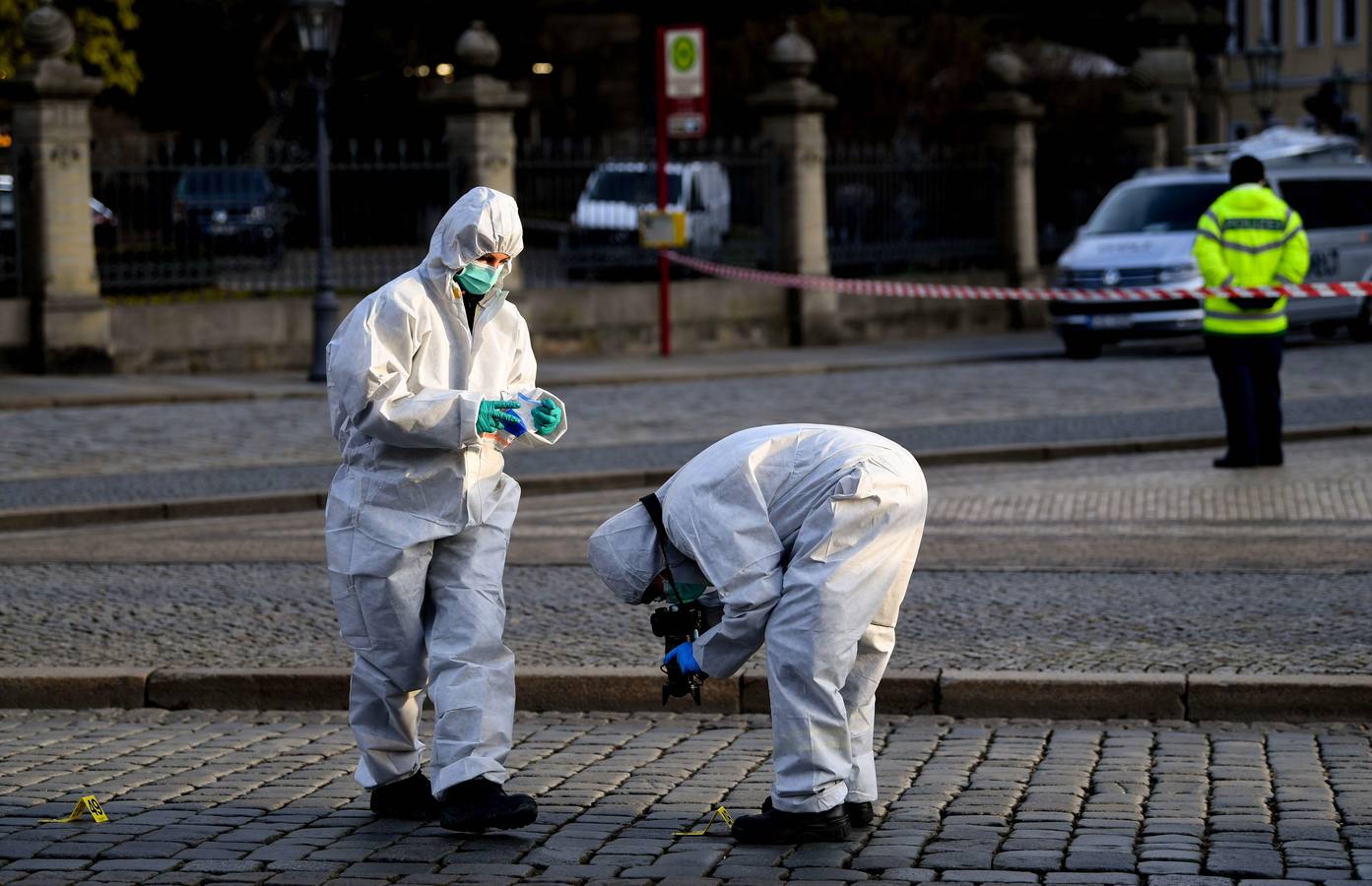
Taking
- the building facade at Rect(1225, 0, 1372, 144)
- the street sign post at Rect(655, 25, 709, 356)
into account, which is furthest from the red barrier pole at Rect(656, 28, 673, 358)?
the building facade at Rect(1225, 0, 1372, 144)

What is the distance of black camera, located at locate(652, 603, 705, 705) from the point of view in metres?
5.30

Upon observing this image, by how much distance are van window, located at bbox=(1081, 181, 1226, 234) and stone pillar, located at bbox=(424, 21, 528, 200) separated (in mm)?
6422

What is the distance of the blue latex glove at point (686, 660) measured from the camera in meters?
5.28

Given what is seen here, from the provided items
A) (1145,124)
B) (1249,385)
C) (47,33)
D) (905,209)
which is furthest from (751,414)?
(1145,124)

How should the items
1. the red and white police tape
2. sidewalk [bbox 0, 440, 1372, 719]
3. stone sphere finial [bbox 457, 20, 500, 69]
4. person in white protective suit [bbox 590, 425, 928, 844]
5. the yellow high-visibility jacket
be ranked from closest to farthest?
person in white protective suit [bbox 590, 425, 928, 844] → sidewalk [bbox 0, 440, 1372, 719] → the yellow high-visibility jacket → the red and white police tape → stone sphere finial [bbox 457, 20, 500, 69]

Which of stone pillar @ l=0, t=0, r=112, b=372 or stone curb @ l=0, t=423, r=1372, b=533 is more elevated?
stone pillar @ l=0, t=0, r=112, b=372

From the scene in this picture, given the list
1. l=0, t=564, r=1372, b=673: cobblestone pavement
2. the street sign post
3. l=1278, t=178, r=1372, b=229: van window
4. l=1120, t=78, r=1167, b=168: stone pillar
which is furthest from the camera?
l=1120, t=78, r=1167, b=168: stone pillar

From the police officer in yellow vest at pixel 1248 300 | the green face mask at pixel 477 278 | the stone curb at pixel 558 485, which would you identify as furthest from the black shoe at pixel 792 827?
the police officer in yellow vest at pixel 1248 300

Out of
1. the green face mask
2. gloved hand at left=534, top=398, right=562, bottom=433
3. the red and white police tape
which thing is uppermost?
the green face mask

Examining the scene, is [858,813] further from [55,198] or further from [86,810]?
[55,198]

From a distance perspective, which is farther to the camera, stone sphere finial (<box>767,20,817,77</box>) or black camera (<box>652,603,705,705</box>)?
stone sphere finial (<box>767,20,817,77</box>)

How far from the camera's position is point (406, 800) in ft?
18.8

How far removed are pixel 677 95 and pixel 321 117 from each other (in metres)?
4.46

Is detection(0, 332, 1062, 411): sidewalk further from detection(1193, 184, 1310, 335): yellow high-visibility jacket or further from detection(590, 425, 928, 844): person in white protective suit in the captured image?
detection(590, 425, 928, 844): person in white protective suit
